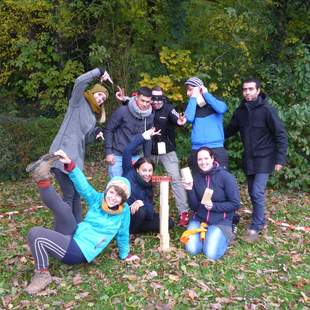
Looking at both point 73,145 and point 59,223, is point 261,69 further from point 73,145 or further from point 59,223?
point 59,223

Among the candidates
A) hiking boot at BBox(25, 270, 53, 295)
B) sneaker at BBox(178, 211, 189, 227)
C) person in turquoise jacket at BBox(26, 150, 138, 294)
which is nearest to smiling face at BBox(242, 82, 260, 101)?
sneaker at BBox(178, 211, 189, 227)

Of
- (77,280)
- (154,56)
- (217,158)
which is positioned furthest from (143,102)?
(154,56)

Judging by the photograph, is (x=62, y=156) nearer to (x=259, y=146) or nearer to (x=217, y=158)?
(x=217, y=158)

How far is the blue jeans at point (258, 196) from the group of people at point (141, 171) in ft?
0.04

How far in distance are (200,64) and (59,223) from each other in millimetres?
6251

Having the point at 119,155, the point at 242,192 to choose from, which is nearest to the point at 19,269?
the point at 119,155

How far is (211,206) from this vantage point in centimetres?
548

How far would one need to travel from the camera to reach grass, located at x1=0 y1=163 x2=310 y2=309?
4.41 metres

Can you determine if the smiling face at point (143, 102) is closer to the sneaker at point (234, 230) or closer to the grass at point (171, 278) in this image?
the grass at point (171, 278)

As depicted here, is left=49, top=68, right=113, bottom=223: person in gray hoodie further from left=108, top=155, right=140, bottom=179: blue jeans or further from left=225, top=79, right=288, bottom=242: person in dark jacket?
left=225, top=79, right=288, bottom=242: person in dark jacket

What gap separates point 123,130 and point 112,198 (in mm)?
1517

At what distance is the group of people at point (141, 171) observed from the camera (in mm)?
4684

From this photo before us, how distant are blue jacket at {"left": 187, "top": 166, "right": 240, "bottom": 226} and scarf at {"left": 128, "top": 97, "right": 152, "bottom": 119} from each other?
1.00 meters

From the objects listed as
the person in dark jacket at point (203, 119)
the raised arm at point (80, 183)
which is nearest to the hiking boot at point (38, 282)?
the raised arm at point (80, 183)
